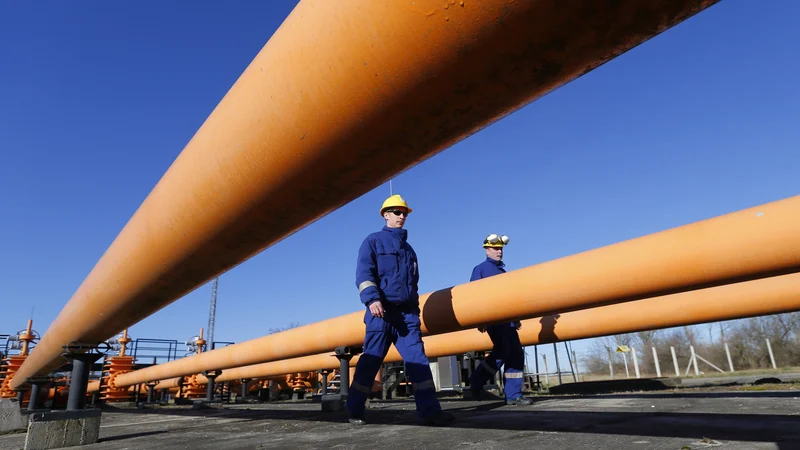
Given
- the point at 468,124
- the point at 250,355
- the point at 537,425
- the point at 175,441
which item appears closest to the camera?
the point at 468,124

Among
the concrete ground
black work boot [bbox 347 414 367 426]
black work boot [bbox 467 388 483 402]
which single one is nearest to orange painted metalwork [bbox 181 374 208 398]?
→ black work boot [bbox 467 388 483 402]

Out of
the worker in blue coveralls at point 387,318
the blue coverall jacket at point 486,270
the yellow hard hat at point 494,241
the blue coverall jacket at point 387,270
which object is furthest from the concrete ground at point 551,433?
the yellow hard hat at point 494,241

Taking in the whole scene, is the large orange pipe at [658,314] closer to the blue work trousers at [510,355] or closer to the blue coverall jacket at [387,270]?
the blue work trousers at [510,355]

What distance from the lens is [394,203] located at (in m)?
3.28

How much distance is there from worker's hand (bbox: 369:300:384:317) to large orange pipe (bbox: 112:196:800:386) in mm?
416

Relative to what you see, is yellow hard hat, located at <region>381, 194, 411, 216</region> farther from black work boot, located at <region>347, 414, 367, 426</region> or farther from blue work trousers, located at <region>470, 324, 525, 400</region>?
blue work trousers, located at <region>470, 324, 525, 400</region>

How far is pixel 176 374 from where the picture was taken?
6547 millimetres

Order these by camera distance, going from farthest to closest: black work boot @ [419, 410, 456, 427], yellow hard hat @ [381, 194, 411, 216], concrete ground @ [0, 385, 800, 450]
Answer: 1. yellow hard hat @ [381, 194, 411, 216]
2. black work boot @ [419, 410, 456, 427]
3. concrete ground @ [0, 385, 800, 450]

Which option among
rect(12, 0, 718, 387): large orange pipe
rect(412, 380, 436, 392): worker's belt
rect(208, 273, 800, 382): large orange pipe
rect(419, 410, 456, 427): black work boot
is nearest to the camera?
rect(12, 0, 718, 387): large orange pipe

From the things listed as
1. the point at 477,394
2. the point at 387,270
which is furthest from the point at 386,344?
the point at 477,394

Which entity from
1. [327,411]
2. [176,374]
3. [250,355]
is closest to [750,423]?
[327,411]

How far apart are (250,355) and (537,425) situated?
10.7ft

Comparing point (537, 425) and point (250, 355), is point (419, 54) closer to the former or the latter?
point (537, 425)

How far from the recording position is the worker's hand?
8.95 ft
